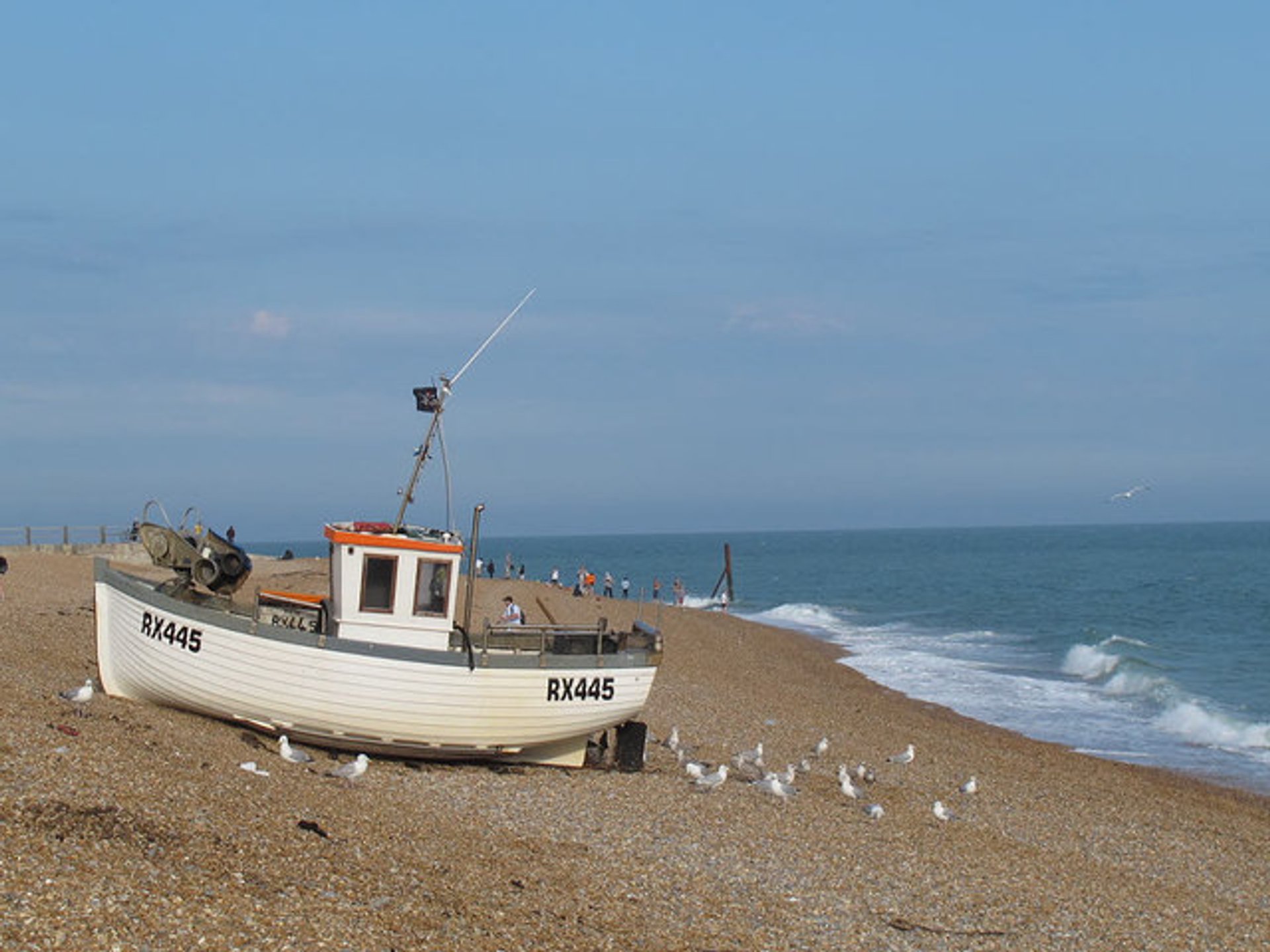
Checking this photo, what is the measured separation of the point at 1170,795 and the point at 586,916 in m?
15.1

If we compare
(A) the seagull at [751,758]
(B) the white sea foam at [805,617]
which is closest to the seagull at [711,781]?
(A) the seagull at [751,758]

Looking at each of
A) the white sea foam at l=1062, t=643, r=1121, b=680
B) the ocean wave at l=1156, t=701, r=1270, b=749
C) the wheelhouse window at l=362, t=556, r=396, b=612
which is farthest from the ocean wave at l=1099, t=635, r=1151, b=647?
the wheelhouse window at l=362, t=556, r=396, b=612

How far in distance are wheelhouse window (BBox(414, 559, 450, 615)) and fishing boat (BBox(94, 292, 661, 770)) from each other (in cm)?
2

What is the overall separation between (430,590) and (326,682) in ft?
6.07

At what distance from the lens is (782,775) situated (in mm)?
18297

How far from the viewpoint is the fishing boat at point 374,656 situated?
1608 cm

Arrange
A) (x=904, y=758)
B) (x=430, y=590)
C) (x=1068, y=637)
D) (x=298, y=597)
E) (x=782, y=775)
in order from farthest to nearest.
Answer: (x=1068, y=637)
(x=904, y=758)
(x=782, y=775)
(x=298, y=597)
(x=430, y=590)

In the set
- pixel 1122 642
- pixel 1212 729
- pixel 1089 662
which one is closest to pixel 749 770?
pixel 1212 729

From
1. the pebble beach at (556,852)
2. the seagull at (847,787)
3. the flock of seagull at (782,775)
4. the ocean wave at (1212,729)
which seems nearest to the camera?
the pebble beach at (556,852)

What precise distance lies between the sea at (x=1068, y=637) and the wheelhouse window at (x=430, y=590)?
15.7m

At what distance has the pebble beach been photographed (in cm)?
968

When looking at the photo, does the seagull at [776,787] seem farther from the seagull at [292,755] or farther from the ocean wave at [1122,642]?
the ocean wave at [1122,642]

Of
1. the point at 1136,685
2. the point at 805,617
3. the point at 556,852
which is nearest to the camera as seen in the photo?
the point at 556,852

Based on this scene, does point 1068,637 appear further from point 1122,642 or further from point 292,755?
point 292,755
